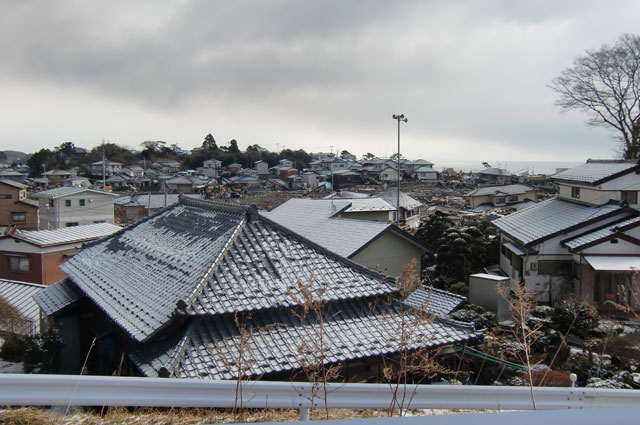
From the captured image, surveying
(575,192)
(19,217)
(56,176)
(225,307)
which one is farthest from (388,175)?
(225,307)

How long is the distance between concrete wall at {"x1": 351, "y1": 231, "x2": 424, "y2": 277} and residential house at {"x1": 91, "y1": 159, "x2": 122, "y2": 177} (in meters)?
67.7

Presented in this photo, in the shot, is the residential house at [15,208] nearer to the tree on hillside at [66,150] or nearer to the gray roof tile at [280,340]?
the gray roof tile at [280,340]

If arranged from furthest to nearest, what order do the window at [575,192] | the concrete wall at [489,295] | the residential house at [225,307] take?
A: 1. the window at [575,192]
2. the concrete wall at [489,295]
3. the residential house at [225,307]

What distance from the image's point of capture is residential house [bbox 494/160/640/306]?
1667cm

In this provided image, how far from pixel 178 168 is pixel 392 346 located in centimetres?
8834

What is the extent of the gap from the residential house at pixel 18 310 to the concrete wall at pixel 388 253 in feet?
35.1

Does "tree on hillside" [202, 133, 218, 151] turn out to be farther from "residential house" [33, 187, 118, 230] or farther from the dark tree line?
"residential house" [33, 187, 118, 230]

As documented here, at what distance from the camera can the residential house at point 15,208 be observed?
37.1 metres

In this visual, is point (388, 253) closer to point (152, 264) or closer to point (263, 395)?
point (152, 264)

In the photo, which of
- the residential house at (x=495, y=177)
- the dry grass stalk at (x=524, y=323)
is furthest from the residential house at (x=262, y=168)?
the dry grass stalk at (x=524, y=323)

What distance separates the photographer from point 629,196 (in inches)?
721

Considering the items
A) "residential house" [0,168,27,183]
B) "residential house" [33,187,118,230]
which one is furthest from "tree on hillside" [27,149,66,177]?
"residential house" [33,187,118,230]

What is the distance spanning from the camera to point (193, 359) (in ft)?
20.3

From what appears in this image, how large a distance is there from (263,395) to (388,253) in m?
15.0
